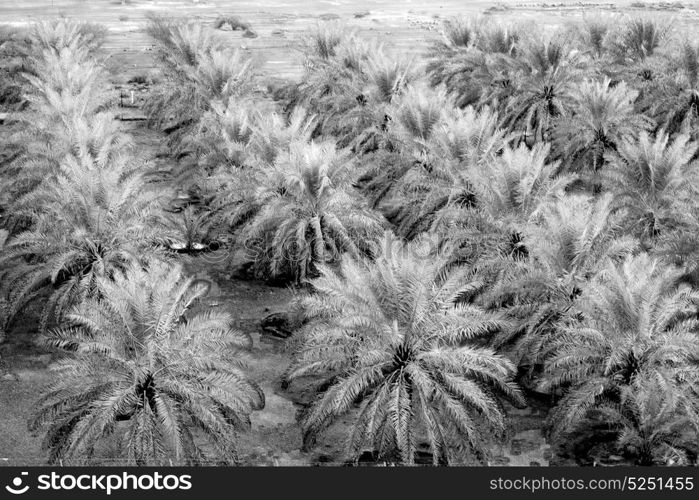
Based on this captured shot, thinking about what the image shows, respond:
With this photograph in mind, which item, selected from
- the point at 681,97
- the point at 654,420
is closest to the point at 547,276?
the point at 654,420

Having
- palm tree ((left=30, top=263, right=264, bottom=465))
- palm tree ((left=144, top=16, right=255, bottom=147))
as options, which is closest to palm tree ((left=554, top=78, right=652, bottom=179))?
palm tree ((left=144, top=16, right=255, bottom=147))

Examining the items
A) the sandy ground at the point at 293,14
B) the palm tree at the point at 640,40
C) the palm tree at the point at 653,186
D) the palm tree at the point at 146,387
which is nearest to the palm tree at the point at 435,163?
the palm tree at the point at 653,186

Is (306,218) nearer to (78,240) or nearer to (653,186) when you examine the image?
(78,240)

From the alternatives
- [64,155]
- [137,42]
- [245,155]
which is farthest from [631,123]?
[137,42]

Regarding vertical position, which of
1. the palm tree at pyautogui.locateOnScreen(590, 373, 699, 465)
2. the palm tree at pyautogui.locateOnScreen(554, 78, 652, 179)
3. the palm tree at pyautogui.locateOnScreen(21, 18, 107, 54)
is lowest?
the palm tree at pyautogui.locateOnScreen(590, 373, 699, 465)

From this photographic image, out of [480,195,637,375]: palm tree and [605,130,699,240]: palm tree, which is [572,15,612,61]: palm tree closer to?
[605,130,699,240]: palm tree

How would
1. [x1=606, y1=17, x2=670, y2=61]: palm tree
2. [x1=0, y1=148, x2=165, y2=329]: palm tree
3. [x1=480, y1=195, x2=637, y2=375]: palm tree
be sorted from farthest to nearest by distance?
[x1=606, y1=17, x2=670, y2=61]: palm tree → [x1=0, y1=148, x2=165, y2=329]: palm tree → [x1=480, y1=195, x2=637, y2=375]: palm tree

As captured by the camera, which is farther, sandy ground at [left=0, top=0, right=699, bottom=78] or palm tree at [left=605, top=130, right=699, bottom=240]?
sandy ground at [left=0, top=0, right=699, bottom=78]
